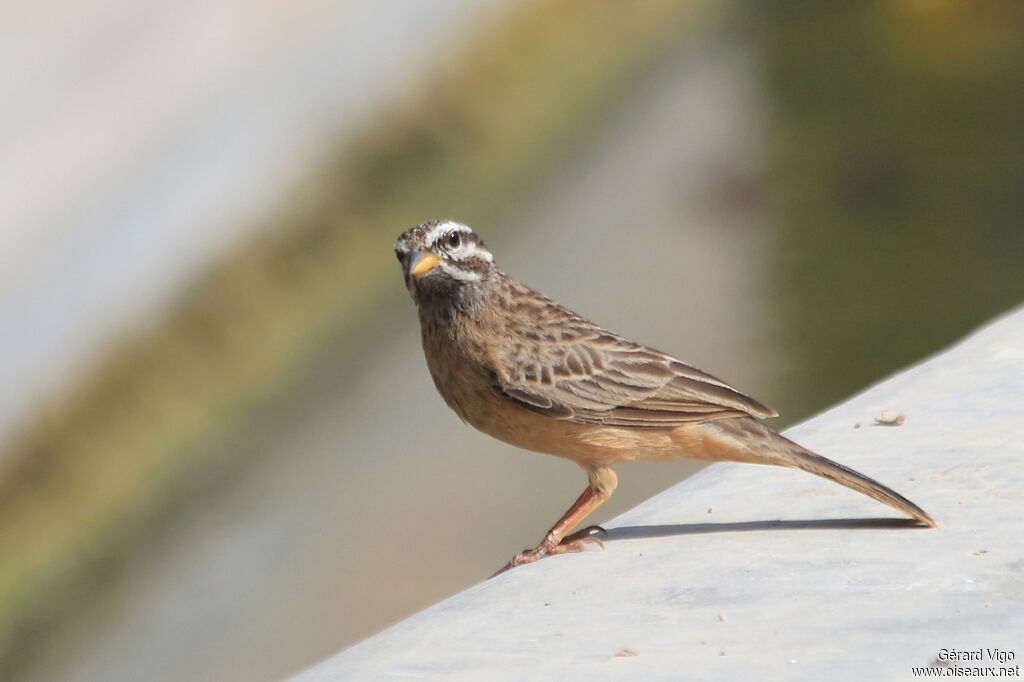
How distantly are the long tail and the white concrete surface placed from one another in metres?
0.07

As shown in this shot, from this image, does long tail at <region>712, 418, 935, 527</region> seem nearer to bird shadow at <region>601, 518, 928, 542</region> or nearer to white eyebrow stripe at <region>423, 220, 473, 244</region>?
bird shadow at <region>601, 518, 928, 542</region>

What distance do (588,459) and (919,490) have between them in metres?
1.09

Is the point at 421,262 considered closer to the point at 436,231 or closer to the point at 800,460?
the point at 436,231

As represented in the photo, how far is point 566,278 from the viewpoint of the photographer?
9844 mm

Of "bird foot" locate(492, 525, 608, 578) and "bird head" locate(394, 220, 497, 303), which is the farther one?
"bird head" locate(394, 220, 497, 303)

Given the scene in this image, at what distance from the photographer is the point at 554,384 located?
4.42 metres

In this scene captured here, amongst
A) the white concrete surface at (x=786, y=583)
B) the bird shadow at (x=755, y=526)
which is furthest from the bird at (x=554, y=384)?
the bird shadow at (x=755, y=526)

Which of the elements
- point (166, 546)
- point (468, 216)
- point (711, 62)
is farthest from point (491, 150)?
point (166, 546)

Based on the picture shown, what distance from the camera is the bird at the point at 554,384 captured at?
4375mm

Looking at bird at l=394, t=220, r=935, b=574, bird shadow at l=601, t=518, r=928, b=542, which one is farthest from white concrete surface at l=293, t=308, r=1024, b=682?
bird at l=394, t=220, r=935, b=574

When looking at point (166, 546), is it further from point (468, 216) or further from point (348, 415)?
point (468, 216)

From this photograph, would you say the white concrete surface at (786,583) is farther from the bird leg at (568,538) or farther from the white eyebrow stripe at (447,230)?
the white eyebrow stripe at (447,230)

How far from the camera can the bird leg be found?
4.09 meters

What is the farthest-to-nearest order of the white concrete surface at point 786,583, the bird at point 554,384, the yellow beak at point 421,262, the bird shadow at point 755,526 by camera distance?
the yellow beak at point 421,262 < the bird at point 554,384 < the bird shadow at point 755,526 < the white concrete surface at point 786,583
